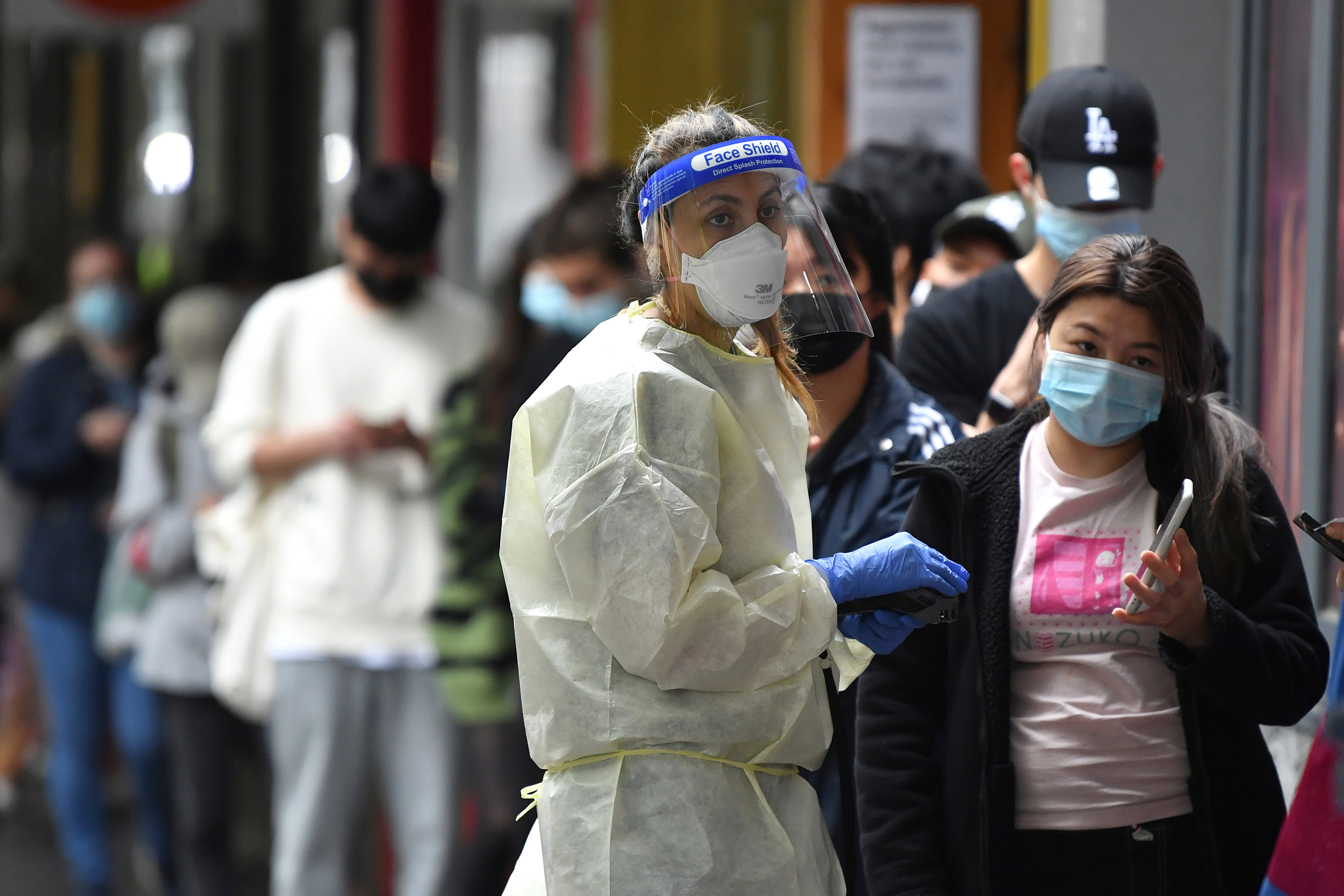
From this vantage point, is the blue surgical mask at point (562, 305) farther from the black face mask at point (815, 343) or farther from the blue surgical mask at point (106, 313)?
the blue surgical mask at point (106, 313)

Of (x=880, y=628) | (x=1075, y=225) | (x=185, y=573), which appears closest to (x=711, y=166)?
(x=880, y=628)

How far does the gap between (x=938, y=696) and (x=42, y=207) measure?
811 cm

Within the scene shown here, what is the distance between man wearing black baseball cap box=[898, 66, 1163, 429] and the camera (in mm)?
3135

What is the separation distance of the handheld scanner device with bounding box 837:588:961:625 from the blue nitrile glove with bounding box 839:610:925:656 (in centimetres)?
→ 2

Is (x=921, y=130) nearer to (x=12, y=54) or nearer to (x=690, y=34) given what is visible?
(x=690, y=34)

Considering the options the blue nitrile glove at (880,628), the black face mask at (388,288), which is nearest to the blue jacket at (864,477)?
the blue nitrile glove at (880,628)

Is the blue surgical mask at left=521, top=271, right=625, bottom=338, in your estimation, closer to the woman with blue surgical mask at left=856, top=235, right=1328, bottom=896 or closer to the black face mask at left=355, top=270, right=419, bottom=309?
the black face mask at left=355, top=270, right=419, bottom=309

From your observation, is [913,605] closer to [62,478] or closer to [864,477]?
[864,477]

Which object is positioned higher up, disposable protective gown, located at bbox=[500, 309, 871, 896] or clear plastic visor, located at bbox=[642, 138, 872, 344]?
clear plastic visor, located at bbox=[642, 138, 872, 344]

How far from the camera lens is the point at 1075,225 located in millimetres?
3133

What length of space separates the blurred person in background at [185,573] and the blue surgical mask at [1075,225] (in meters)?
3.27

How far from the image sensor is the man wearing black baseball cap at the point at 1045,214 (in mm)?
3135

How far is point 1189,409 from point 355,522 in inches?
112

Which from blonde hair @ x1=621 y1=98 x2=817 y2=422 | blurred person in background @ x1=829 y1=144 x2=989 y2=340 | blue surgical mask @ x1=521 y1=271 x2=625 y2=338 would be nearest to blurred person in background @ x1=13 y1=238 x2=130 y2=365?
blue surgical mask @ x1=521 y1=271 x2=625 y2=338
